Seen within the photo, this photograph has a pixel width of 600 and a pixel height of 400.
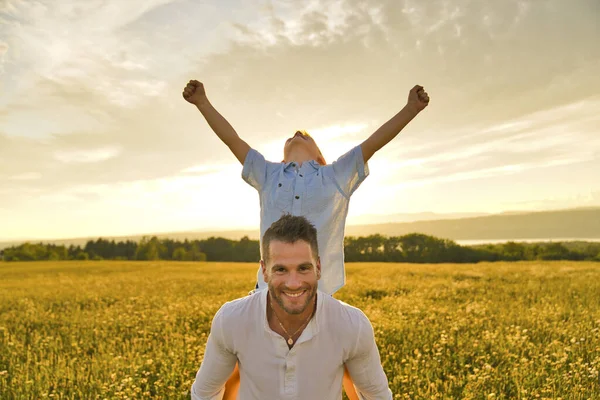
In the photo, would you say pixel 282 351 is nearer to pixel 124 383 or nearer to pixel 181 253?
pixel 124 383

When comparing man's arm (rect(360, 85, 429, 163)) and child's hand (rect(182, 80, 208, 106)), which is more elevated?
child's hand (rect(182, 80, 208, 106))

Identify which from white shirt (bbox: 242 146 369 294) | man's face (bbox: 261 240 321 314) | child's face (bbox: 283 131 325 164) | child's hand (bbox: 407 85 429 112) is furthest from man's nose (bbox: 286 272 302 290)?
child's hand (bbox: 407 85 429 112)

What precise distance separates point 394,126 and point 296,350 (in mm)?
2079

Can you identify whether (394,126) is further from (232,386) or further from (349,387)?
(232,386)

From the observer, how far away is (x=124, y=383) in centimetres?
618

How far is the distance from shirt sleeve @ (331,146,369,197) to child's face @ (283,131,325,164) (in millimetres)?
370

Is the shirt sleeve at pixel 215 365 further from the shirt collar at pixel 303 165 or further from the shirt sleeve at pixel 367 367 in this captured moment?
the shirt collar at pixel 303 165

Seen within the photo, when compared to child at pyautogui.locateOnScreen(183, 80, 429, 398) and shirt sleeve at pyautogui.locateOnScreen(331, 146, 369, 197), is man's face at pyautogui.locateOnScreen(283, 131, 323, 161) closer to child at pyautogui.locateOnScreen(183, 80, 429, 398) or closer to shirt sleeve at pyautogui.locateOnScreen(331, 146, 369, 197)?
child at pyautogui.locateOnScreen(183, 80, 429, 398)

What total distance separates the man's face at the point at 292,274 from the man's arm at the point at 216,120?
61.2 inches

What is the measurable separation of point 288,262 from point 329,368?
898mm

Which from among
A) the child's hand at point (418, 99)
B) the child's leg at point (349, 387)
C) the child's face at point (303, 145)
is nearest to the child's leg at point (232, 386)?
the child's leg at point (349, 387)

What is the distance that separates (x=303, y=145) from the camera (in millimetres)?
4688

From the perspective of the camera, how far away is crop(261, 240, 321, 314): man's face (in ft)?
10.9

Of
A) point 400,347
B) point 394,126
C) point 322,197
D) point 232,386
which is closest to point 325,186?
point 322,197
